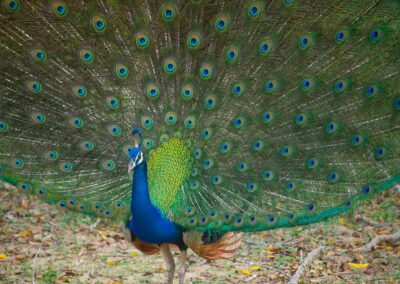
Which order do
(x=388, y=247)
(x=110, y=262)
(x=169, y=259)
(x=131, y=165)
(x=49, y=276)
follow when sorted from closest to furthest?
(x=131, y=165) < (x=169, y=259) < (x=49, y=276) < (x=110, y=262) < (x=388, y=247)

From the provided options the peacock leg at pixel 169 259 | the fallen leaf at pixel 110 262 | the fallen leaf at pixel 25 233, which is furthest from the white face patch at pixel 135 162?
the fallen leaf at pixel 25 233

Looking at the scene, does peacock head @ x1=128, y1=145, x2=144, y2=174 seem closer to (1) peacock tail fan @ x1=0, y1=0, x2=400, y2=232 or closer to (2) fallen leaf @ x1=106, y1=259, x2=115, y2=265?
(1) peacock tail fan @ x1=0, y1=0, x2=400, y2=232

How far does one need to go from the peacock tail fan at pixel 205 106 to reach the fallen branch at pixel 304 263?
953 mm

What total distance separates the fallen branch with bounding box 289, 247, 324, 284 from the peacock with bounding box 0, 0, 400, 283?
97 cm

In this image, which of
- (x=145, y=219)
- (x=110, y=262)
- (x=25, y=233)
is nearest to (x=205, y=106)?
(x=145, y=219)

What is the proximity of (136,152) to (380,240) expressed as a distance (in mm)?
2723

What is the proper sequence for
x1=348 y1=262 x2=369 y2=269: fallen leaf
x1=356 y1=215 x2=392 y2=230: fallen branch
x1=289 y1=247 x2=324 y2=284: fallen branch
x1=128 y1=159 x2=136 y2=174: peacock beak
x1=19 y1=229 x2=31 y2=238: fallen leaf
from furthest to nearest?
x1=356 y1=215 x2=392 y2=230: fallen branch
x1=19 y1=229 x2=31 y2=238: fallen leaf
x1=348 y1=262 x2=369 y2=269: fallen leaf
x1=289 y1=247 x2=324 y2=284: fallen branch
x1=128 y1=159 x2=136 y2=174: peacock beak

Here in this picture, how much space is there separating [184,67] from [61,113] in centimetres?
82

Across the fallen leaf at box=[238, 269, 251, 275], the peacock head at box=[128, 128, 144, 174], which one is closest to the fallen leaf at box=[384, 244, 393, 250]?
the fallen leaf at box=[238, 269, 251, 275]

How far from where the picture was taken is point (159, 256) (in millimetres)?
4840

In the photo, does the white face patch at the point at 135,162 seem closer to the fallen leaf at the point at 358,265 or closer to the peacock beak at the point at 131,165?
the peacock beak at the point at 131,165

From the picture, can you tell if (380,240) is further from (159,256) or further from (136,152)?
(136,152)

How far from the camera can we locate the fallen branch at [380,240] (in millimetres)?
4645

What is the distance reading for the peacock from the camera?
3090mm
